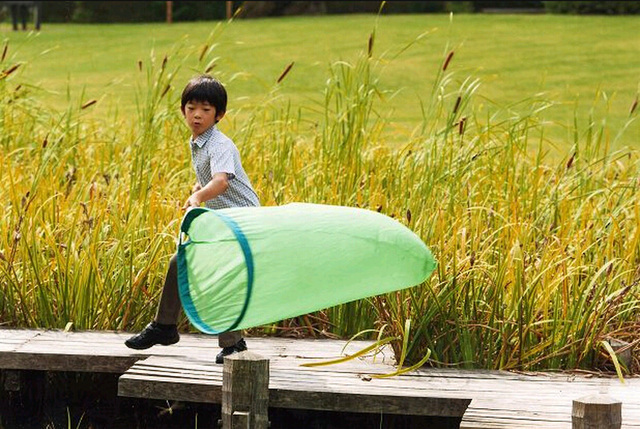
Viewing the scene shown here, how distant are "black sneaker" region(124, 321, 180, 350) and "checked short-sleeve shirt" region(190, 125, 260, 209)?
1.82 feet

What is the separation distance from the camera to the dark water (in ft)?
16.5

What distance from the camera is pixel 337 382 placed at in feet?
15.0

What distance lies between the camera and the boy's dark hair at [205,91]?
4.89m

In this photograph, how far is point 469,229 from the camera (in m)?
5.83

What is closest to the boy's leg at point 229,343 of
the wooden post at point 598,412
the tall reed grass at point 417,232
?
the tall reed grass at point 417,232

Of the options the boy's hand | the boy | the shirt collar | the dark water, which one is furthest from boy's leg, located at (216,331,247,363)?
the shirt collar

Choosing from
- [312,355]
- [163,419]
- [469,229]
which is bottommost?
[163,419]

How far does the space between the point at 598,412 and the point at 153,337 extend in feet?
6.61

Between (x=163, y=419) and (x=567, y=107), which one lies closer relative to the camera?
(x=163, y=419)

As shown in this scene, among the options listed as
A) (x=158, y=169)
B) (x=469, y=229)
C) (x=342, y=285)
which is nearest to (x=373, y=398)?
(x=342, y=285)

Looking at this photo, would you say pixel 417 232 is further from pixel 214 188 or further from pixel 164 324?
pixel 164 324

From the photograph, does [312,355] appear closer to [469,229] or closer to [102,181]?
[469,229]

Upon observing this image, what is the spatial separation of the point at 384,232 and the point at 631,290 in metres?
1.55

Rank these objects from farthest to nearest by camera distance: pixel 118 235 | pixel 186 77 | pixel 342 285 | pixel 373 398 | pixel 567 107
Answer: pixel 186 77, pixel 567 107, pixel 118 235, pixel 373 398, pixel 342 285
